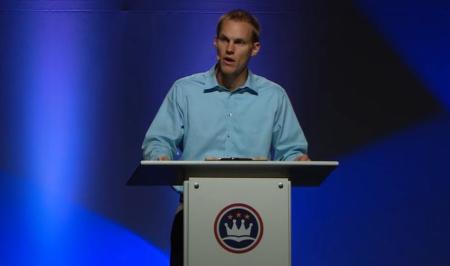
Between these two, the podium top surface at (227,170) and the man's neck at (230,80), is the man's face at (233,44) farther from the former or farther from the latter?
the podium top surface at (227,170)

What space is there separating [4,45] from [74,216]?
98cm

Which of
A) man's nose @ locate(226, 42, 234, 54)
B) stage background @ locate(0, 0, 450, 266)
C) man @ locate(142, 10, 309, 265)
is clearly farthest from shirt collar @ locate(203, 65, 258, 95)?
stage background @ locate(0, 0, 450, 266)

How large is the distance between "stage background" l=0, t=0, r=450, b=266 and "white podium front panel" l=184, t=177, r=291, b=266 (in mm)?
1874

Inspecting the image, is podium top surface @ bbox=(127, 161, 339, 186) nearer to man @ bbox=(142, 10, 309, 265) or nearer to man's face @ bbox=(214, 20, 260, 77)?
man @ bbox=(142, 10, 309, 265)

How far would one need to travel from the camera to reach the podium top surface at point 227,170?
7.80 feet

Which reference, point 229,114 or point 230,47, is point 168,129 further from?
point 230,47

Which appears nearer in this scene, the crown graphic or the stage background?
the crown graphic

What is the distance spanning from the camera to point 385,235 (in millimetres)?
4398

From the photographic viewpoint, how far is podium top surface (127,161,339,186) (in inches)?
93.6

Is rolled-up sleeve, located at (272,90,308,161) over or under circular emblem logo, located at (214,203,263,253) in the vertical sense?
over

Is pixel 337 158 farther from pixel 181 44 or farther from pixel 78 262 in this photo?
pixel 78 262

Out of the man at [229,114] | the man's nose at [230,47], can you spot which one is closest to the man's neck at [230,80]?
the man at [229,114]

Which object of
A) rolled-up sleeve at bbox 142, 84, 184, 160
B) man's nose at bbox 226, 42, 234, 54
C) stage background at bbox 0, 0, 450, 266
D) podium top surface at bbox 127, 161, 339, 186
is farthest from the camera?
stage background at bbox 0, 0, 450, 266

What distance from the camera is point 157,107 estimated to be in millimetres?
4340
